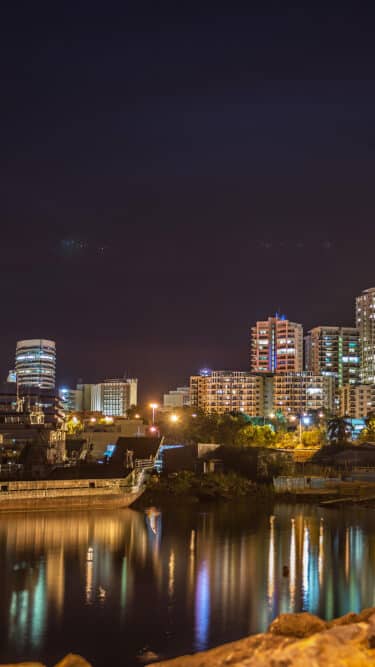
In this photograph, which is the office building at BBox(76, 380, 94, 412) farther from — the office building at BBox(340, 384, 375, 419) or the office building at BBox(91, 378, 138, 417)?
the office building at BBox(340, 384, 375, 419)

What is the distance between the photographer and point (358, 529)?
3094 cm

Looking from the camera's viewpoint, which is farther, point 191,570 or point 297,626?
point 191,570

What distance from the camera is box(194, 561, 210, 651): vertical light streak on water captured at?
15.3 meters

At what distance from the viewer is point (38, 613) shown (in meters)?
17.0

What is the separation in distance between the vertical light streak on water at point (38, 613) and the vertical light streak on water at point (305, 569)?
6.48m

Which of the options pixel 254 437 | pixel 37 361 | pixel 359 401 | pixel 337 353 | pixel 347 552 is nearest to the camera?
pixel 347 552

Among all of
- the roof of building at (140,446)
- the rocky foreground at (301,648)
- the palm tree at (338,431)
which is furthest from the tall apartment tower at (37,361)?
the rocky foreground at (301,648)

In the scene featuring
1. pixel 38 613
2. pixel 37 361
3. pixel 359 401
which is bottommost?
pixel 38 613

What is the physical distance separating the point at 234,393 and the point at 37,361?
201 ft

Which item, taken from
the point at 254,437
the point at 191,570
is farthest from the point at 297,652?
the point at 254,437

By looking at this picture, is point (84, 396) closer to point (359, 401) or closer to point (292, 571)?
point (359, 401)

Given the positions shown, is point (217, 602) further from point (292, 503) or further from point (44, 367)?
point (44, 367)

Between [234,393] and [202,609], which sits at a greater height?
[234,393]

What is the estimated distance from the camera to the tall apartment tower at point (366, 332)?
156 m
